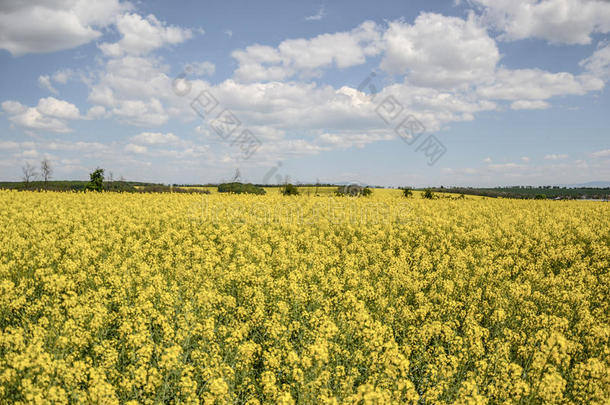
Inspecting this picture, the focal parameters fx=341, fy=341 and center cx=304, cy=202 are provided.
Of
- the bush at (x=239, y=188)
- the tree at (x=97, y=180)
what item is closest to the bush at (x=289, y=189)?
the bush at (x=239, y=188)

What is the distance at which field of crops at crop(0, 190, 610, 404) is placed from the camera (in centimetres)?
537

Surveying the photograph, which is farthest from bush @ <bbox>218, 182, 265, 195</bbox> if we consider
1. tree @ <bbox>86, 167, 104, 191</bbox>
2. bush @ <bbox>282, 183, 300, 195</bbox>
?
tree @ <bbox>86, 167, 104, 191</bbox>

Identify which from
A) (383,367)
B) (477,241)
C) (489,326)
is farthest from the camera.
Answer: (477,241)

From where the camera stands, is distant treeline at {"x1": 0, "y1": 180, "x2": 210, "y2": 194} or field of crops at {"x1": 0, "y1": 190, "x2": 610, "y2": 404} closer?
field of crops at {"x1": 0, "y1": 190, "x2": 610, "y2": 404}

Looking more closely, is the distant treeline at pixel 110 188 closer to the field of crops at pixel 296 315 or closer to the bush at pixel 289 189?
the bush at pixel 289 189

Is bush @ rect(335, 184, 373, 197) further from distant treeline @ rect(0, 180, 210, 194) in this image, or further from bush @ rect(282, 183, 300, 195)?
distant treeline @ rect(0, 180, 210, 194)

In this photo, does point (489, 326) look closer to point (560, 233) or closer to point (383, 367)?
point (383, 367)

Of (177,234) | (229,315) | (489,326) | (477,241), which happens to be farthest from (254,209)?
(489,326)

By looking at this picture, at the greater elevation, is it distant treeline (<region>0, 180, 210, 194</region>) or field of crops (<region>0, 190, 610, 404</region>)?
distant treeline (<region>0, 180, 210, 194</region>)

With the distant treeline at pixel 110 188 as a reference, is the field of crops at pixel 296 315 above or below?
below

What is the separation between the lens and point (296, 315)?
791 cm

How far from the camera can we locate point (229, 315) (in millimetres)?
7648

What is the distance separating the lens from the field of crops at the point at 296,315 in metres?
5.37

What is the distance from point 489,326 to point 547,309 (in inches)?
72.7
